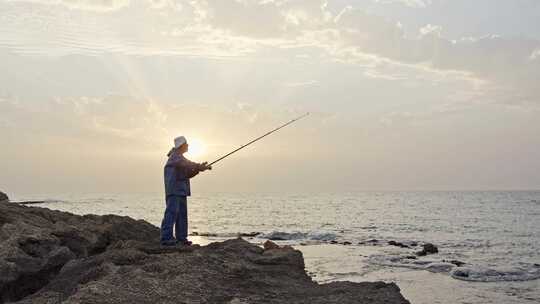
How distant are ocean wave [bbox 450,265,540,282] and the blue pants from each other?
34.6ft

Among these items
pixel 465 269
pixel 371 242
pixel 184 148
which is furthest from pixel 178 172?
pixel 371 242

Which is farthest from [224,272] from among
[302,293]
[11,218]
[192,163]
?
[11,218]

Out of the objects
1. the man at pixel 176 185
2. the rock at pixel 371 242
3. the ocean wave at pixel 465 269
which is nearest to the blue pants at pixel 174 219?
the man at pixel 176 185

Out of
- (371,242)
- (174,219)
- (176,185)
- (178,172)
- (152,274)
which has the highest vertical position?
(178,172)

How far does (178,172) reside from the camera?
10258 mm

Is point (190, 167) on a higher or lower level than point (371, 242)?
higher

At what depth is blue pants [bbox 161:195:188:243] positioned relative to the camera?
10.0 metres

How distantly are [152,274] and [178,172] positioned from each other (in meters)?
3.69

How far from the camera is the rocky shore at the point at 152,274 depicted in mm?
6320

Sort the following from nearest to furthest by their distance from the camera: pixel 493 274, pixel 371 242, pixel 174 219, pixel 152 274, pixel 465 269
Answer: pixel 152 274
pixel 174 219
pixel 493 274
pixel 465 269
pixel 371 242

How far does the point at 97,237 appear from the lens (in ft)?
36.3

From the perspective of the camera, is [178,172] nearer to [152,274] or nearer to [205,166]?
[205,166]

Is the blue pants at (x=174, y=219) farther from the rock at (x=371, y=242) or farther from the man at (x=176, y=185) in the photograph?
the rock at (x=371, y=242)

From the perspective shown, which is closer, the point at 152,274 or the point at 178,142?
the point at 152,274
